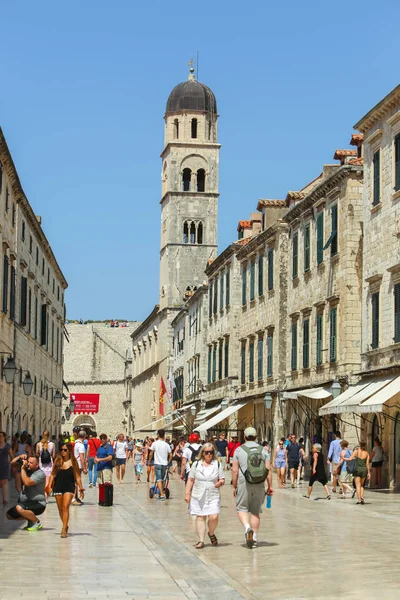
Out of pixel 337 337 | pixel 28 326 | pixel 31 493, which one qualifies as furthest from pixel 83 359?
pixel 31 493

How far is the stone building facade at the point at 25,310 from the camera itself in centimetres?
4031

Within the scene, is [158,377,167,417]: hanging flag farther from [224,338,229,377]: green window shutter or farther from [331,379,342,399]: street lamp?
[331,379,342,399]: street lamp

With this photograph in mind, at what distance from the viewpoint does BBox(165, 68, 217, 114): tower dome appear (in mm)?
92188

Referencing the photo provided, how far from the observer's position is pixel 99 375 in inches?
5226

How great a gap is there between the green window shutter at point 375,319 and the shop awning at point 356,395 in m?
1.11

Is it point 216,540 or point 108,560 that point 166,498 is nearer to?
point 216,540

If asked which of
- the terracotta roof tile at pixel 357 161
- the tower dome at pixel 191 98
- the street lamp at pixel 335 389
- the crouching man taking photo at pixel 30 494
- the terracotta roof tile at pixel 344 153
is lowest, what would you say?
the crouching man taking photo at pixel 30 494

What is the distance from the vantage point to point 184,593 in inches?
445

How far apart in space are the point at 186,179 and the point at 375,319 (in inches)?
2447

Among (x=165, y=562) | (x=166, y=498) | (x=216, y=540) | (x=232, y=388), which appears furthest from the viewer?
(x=232, y=388)

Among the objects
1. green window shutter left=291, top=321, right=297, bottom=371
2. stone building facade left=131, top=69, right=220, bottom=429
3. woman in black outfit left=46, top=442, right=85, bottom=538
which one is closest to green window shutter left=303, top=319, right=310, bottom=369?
green window shutter left=291, top=321, right=297, bottom=371

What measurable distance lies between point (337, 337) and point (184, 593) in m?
26.2

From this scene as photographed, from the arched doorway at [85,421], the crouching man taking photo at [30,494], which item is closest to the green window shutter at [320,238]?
the crouching man taking photo at [30,494]

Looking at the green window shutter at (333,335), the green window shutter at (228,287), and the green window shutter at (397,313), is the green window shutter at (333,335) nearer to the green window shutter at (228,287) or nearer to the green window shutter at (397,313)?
the green window shutter at (397,313)
